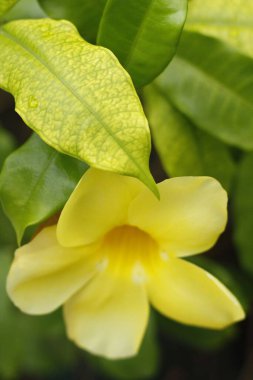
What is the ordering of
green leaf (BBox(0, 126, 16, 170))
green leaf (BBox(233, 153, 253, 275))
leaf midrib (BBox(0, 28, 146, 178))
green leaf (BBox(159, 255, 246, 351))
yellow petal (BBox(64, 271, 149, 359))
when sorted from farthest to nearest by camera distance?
green leaf (BBox(159, 255, 246, 351)) < green leaf (BBox(0, 126, 16, 170)) < green leaf (BBox(233, 153, 253, 275)) < yellow petal (BBox(64, 271, 149, 359)) < leaf midrib (BBox(0, 28, 146, 178))

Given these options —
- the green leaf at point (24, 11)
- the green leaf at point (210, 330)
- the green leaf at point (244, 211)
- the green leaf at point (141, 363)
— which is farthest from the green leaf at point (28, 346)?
the green leaf at point (24, 11)

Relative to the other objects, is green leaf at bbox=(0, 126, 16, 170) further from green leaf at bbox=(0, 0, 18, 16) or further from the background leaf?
green leaf at bbox=(0, 0, 18, 16)

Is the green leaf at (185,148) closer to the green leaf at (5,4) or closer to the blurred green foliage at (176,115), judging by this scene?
the blurred green foliage at (176,115)

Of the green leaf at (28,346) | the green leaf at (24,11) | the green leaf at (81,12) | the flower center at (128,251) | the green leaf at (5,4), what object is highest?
the green leaf at (5,4)

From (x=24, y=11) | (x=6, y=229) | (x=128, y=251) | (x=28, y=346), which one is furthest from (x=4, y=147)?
(x=28, y=346)

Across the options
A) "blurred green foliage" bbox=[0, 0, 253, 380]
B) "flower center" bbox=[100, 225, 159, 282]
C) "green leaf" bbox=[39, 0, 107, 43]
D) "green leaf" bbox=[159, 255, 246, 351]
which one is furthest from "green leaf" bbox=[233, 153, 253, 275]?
"green leaf" bbox=[39, 0, 107, 43]

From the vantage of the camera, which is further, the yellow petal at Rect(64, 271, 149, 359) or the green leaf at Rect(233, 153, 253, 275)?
the green leaf at Rect(233, 153, 253, 275)
